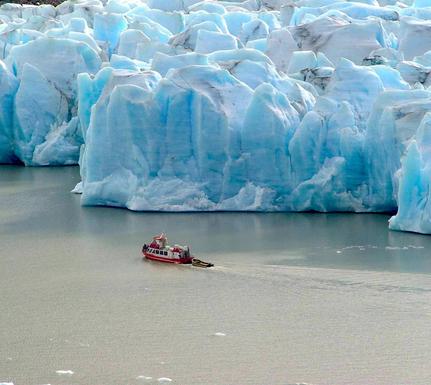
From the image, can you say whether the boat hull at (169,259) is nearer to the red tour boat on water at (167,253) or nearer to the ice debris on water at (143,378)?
the red tour boat on water at (167,253)

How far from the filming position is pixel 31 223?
53.0 feet

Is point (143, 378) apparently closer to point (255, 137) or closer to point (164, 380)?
point (164, 380)

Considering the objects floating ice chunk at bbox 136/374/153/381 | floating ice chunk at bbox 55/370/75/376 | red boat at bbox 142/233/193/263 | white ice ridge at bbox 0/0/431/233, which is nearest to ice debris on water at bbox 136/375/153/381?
floating ice chunk at bbox 136/374/153/381

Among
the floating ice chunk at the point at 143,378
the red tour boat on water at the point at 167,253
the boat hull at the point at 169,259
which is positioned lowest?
the boat hull at the point at 169,259

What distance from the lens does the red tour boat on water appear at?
13406mm

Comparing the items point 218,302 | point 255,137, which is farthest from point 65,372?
point 255,137

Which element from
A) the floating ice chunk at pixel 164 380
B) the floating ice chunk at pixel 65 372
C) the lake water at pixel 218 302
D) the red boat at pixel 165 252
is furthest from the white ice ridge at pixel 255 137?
the floating ice chunk at pixel 65 372

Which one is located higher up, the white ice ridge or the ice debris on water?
the white ice ridge

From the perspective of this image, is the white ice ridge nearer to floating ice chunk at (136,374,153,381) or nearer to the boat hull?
the boat hull

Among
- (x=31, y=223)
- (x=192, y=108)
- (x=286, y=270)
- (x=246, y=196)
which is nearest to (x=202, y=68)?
(x=192, y=108)

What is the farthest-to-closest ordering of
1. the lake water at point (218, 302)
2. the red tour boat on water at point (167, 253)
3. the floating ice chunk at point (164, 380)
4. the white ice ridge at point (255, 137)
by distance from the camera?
the white ice ridge at point (255, 137) < the red tour boat on water at point (167, 253) < the lake water at point (218, 302) < the floating ice chunk at point (164, 380)

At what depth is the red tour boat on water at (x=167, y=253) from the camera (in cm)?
1341

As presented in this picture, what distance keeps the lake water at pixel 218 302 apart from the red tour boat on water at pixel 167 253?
0.46ft

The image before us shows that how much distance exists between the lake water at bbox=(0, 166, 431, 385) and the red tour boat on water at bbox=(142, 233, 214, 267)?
139 mm
